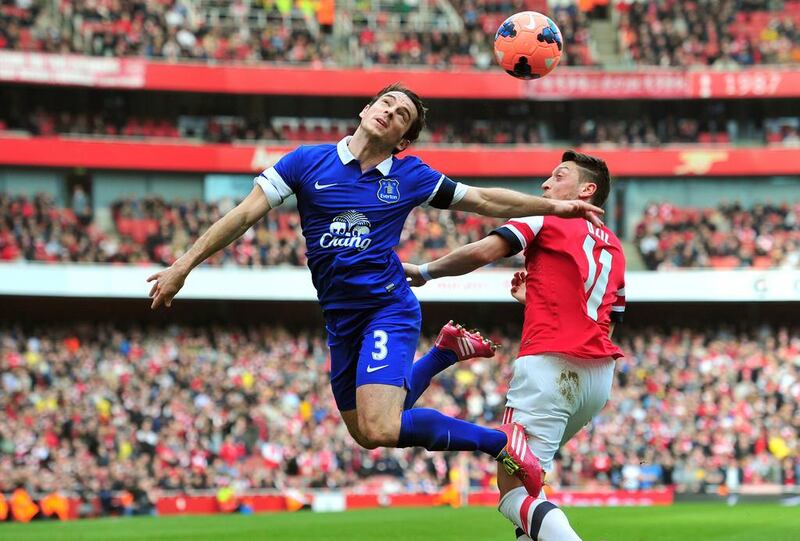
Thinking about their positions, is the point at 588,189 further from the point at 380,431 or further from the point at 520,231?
the point at 380,431

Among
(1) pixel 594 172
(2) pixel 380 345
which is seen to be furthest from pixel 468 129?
(2) pixel 380 345

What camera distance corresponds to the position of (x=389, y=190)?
25.2ft

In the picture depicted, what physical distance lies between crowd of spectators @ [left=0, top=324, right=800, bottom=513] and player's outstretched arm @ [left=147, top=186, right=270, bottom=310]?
1643cm

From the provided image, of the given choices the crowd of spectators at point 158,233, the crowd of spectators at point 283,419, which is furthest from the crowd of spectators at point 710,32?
the crowd of spectators at point 283,419

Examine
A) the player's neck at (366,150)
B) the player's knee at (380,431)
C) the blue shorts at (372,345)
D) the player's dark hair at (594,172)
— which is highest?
the player's neck at (366,150)

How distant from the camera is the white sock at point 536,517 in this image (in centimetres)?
686

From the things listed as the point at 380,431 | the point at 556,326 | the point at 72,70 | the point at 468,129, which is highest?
the point at 72,70

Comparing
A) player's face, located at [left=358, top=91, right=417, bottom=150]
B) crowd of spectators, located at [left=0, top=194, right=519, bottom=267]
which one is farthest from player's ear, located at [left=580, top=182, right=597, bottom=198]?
crowd of spectators, located at [left=0, top=194, right=519, bottom=267]

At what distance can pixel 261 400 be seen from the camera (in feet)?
88.4

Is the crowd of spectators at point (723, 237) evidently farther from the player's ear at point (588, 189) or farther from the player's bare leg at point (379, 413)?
the player's bare leg at point (379, 413)

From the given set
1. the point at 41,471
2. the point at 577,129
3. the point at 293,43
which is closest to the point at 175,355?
the point at 41,471

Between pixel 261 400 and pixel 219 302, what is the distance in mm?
6634

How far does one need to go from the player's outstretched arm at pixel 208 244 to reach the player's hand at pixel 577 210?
1.77 meters

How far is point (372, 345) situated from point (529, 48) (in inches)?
123
